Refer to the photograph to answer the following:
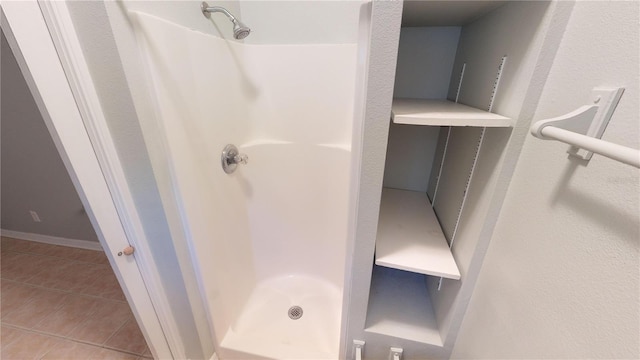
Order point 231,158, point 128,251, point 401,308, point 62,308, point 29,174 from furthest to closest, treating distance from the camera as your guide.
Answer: point 29,174 < point 62,308 < point 231,158 < point 401,308 < point 128,251

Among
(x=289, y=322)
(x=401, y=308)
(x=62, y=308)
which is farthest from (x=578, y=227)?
(x=62, y=308)

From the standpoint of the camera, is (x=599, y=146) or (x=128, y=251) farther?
(x=128, y=251)

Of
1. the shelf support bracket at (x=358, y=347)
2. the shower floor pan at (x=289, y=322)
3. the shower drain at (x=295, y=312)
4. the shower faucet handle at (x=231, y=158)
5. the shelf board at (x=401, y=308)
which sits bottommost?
the shower drain at (x=295, y=312)

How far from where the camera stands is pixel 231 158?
48.9 inches

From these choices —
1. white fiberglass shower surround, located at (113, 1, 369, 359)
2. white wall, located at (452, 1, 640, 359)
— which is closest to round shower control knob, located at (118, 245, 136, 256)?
white fiberglass shower surround, located at (113, 1, 369, 359)

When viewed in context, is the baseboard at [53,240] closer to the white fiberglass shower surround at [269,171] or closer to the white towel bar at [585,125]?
the white fiberglass shower surround at [269,171]

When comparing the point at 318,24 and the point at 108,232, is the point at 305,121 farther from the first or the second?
the point at 108,232

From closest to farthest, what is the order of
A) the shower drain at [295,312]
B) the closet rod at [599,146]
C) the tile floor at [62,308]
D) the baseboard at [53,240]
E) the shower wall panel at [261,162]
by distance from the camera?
the closet rod at [599,146] < the shower wall panel at [261,162] < the tile floor at [62,308] < the shower drain at [295,312] < the baseboard at [53,240]

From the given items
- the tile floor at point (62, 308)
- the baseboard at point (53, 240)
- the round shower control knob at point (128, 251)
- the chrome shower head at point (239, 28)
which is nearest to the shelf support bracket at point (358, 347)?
the round shower control knob at point (128, 251)

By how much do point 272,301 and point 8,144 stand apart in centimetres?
225

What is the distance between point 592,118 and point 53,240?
127 inches

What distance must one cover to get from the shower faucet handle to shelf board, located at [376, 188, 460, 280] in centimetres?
76

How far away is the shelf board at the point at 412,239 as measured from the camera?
851 mm

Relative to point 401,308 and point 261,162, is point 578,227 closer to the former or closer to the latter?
point 401,308
